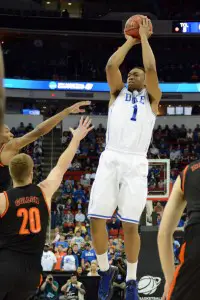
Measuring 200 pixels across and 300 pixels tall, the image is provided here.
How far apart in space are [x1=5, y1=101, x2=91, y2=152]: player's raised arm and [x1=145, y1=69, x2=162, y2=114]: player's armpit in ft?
2.43

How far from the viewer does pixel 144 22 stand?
5.56m

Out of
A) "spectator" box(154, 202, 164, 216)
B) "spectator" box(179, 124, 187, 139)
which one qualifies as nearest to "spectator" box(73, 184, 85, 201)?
"spectator" box(179, 124, 187, 139)

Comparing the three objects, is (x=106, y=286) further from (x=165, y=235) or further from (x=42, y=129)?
(x=165, y=235)

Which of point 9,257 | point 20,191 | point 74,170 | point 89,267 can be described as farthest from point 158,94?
point 74,170

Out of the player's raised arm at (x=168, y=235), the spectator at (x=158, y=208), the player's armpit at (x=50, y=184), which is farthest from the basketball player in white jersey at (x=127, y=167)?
the spectator at (x=158, y=208)

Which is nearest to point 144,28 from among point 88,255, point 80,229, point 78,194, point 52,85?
point 88,255

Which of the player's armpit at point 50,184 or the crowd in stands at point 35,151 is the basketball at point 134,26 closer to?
the player's armpit at point 50,184

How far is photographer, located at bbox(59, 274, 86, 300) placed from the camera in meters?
11.0

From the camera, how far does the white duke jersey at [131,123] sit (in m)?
5.50

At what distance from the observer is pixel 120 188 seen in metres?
5.44

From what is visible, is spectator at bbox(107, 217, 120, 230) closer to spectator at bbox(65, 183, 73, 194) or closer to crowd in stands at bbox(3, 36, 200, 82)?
spectator at bbox(65, 183, 73, 194)

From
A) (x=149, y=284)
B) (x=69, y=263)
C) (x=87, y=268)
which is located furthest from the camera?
(x=69, y=263)

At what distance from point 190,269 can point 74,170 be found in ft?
77.1

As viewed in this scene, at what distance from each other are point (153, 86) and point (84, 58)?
28.7 meters
